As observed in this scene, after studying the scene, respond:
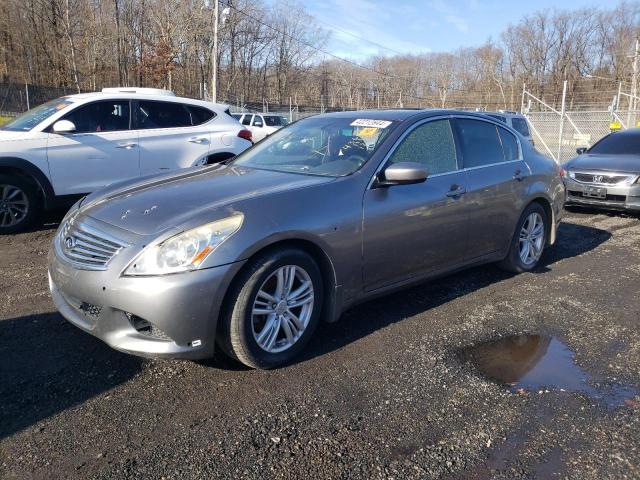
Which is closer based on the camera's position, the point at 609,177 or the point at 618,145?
the point at 609,177

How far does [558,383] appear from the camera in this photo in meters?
3.13

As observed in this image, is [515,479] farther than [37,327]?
No

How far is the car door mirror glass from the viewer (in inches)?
141

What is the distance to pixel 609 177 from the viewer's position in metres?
8.31

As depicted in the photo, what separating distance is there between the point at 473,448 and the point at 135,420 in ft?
5.58

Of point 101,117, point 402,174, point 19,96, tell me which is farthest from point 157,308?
point 19,96

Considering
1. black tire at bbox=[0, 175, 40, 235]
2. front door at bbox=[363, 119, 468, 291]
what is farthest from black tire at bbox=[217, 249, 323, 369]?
black tire at bbox=[0, 175, 40, 235]

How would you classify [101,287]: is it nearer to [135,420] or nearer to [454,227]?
[135,420]

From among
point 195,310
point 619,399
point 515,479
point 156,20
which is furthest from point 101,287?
point 156,20

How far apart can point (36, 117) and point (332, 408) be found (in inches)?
238

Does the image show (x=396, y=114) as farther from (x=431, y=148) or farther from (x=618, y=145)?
(x=618, y=145)

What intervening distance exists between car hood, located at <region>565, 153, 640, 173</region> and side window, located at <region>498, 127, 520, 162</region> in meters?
4.19

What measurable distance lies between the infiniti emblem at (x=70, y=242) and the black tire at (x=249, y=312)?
108 cm

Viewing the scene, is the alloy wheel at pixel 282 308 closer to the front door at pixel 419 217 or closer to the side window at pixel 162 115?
the front door at pixel 419 217
